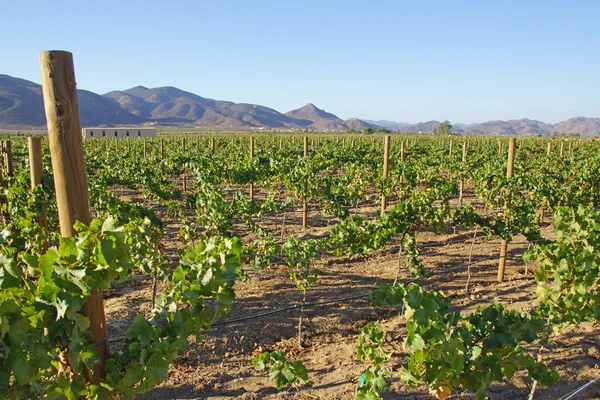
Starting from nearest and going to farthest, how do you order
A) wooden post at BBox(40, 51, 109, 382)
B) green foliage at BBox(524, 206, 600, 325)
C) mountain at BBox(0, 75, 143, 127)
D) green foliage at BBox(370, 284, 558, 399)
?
wooden post at BBox(40, 51, 109, 382) → green foliage at BBox(370, 284, 558, 399) → green foliage at BBox(524, 206, 600, 325) → mountain at BBox(0, 75, 143, 127)

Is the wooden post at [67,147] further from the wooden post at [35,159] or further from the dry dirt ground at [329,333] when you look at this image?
the wooden post at [35,159]

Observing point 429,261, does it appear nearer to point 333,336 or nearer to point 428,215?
point 428,215

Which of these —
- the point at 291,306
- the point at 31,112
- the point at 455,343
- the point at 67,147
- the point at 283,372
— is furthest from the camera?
the point at 31,112

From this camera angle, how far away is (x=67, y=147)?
236 cm

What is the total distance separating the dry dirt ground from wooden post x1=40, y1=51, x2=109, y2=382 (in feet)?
7.30

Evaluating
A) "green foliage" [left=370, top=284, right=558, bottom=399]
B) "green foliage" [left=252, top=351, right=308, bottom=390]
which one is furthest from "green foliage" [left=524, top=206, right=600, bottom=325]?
"green foliage" [left=252, top=351, right=308, bottom=390]

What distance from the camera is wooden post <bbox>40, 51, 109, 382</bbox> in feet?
7.46

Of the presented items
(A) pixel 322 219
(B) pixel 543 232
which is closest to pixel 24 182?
(A) pixel 322 219

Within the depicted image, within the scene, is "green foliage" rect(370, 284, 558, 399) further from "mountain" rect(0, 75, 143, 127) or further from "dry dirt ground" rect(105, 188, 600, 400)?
"mountain" rect(0, 75, 143, 127)

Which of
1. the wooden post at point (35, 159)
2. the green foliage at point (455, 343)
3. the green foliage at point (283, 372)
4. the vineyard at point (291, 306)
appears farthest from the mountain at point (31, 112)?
the green foliage at point (455, 343)

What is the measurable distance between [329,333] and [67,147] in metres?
5.01

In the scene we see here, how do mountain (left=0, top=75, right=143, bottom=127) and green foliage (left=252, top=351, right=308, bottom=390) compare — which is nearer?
green foliage (left=252, top=351, right=308, bottom=390)

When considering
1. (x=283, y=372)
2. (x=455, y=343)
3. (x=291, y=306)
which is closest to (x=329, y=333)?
(x=291, y=306)

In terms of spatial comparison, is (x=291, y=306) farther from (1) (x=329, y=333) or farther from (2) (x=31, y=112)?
(2) (x=31, y=112)
